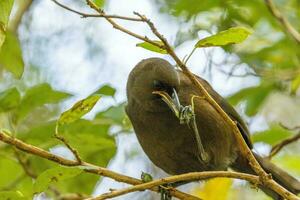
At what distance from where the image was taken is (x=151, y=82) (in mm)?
3113

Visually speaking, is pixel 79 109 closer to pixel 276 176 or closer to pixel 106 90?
pixel 106 90

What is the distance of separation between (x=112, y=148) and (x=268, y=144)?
0.83 m

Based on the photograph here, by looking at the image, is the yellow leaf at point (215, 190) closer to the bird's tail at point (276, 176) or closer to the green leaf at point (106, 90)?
the bird's tail at point (276, 176)

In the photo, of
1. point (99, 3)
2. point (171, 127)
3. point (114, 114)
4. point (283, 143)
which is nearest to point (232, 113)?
point (283, 143)

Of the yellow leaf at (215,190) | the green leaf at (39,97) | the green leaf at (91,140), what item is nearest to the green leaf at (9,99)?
the green leaf at (39,97)

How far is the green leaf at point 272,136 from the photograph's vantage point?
133 inches

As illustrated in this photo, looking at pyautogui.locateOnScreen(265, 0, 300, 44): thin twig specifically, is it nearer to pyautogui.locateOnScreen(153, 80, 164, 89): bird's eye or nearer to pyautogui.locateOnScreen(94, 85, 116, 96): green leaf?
pyautogui.locateOnScreen(153, 80, 164, 89): bird's eye

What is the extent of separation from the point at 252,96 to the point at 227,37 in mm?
1500

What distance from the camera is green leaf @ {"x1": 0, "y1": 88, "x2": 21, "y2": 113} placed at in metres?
2.81

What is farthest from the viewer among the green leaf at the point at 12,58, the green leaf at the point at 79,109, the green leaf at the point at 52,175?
the green leaf at the point at 12,58

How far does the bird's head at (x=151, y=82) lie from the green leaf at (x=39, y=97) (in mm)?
420

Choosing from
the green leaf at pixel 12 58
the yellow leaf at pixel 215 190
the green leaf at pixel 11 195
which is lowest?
the yellow leaf at pixel 215 190

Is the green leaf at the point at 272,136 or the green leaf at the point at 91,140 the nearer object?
the green leaf at the point at 91,140

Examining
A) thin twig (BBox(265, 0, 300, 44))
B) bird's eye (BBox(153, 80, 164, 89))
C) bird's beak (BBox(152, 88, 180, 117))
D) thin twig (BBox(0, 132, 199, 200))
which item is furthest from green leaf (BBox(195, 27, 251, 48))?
thin twig (BBox(265, 0, 300, 44))
